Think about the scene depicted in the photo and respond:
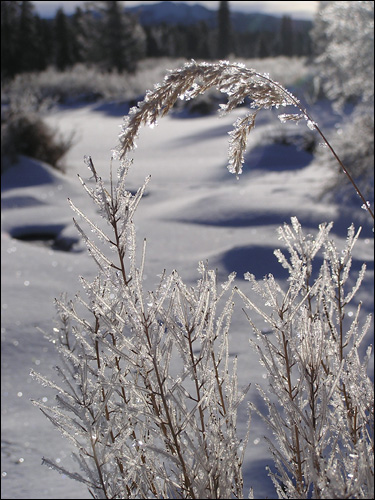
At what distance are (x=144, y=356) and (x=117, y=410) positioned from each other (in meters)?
0.16

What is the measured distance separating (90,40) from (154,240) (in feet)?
99.5

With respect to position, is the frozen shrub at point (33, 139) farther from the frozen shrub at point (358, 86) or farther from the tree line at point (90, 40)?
the frozen shrub at point (358, 86)

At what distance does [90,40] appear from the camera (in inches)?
1260

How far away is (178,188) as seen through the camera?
7836mm

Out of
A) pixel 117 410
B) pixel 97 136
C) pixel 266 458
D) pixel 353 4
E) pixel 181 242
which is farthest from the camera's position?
pixel 97 136

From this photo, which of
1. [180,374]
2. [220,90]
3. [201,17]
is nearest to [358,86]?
[220,90]

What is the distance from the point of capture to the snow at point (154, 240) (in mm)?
2504

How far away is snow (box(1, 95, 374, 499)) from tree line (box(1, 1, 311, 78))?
9.96ft

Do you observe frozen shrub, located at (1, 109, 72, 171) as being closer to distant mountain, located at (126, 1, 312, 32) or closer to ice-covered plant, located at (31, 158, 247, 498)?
ice-covered plant, located at (31, 158, 247, 498)

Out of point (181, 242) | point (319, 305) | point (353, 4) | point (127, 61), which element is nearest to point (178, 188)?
point (181, 242)

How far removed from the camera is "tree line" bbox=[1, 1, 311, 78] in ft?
37.1

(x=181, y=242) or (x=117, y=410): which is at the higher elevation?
(x=117, y=410)

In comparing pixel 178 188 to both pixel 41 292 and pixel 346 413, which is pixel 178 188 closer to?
pixel 41 292

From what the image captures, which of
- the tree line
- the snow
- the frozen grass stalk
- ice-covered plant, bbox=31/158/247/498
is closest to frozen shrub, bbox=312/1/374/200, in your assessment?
the snow
